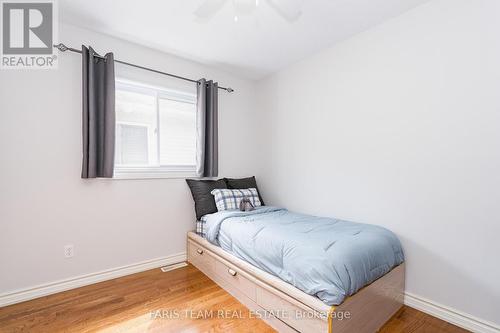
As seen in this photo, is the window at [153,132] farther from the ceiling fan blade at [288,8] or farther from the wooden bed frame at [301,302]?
the ceiling fan blade at [288,8]

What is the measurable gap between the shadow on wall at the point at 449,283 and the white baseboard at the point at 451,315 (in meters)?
0.03

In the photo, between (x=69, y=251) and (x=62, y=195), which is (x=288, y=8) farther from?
(x=69, y=251)

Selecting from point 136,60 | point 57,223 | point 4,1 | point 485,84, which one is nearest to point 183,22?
point 136,60

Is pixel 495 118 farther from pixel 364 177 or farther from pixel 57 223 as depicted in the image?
pixel 57 223

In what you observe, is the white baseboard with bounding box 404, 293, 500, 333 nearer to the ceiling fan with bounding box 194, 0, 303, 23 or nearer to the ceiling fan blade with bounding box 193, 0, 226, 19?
the ceiling fan with bounding box 194, 0, 303, 23

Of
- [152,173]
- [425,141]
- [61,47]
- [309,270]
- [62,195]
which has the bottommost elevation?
[309,270]

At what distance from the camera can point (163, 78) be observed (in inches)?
108

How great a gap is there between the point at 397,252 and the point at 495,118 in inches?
45.4

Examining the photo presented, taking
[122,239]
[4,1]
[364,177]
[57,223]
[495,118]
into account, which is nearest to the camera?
[495,118]

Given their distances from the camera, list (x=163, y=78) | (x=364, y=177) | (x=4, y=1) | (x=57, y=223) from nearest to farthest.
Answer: (x=4, y=1)
(x=57, y=223)
(x=364, y=177)
(x=163, y=78)

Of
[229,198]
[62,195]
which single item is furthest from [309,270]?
[62,195]

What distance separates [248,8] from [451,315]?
2.76 m

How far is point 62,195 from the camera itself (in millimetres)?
2160

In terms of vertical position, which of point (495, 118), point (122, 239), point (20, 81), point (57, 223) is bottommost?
point (122, 239)
